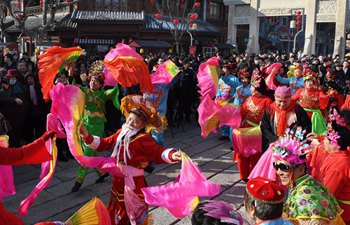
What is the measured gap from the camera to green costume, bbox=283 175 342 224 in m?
2.36

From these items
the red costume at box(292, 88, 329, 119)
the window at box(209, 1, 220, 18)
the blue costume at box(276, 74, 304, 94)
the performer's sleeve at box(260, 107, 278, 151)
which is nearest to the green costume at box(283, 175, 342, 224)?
the performer's sleeve at box(260, 107, 278, 151)

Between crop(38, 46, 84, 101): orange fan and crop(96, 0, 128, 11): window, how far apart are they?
69.9 ft

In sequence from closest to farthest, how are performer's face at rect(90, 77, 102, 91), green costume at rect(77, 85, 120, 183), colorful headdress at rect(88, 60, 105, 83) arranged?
1. green costume at rect(77, 85, 120, 183)
2. performer's face at rect(90, 77, 102, 91)
3. colorful headdress at rect(88, 60, 105, 83)

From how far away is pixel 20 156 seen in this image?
2.76m

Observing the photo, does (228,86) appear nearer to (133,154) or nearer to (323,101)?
(323,101)

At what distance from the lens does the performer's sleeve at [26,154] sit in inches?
106

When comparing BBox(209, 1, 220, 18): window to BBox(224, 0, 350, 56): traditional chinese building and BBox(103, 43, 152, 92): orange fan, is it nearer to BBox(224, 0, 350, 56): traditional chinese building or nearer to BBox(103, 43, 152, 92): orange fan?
BBox(224, 0, 350, 56): traditional chinese building

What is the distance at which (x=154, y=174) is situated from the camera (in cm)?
576

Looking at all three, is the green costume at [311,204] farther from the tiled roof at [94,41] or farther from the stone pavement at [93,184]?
the tiled roof at [94,41]

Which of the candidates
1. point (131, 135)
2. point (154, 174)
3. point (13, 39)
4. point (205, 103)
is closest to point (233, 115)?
point (205, 103)

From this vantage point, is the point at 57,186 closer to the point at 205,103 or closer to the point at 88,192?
the point at 88,192

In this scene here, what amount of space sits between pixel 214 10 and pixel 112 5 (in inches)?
446

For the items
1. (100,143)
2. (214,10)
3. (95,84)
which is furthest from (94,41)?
(100,143)

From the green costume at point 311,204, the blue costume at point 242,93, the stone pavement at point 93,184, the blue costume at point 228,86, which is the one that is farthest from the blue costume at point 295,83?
the green costume at point 311,204
